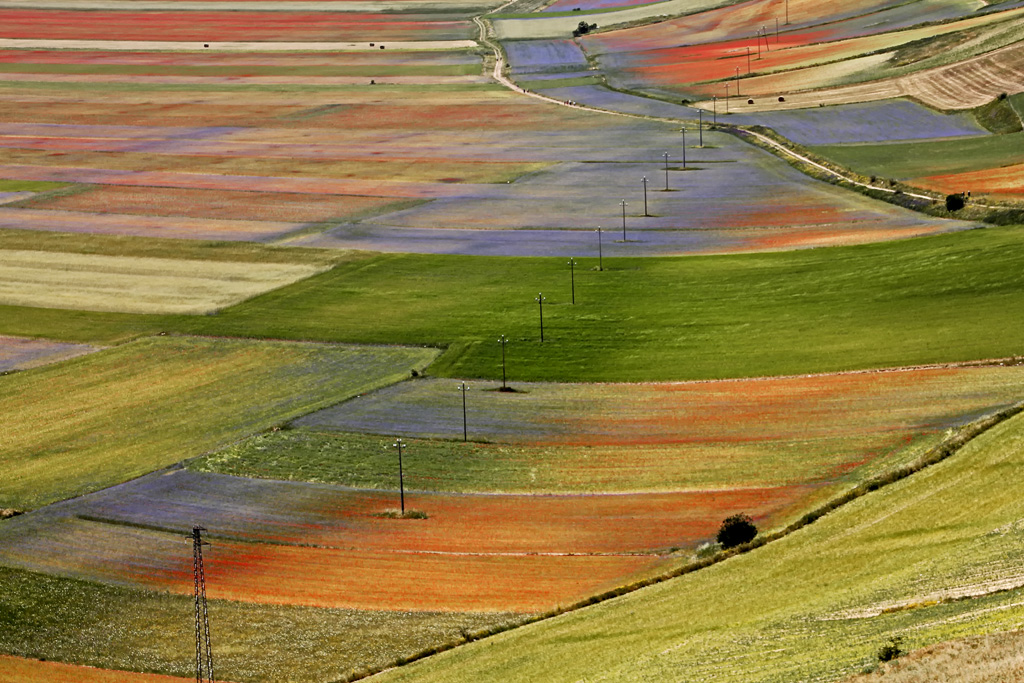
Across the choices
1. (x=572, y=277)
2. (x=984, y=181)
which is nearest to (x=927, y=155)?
(x=984, y=181)

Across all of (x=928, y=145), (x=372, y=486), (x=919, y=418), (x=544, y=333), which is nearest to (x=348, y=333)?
(x=544, y=333)

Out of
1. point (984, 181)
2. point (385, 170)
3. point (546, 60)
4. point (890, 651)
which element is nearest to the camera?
point (890, 651)

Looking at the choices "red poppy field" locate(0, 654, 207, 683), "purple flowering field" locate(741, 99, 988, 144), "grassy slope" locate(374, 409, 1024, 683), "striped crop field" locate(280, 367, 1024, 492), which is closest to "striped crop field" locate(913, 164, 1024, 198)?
"purple flowering field" locate(741, 99, 988, 144)

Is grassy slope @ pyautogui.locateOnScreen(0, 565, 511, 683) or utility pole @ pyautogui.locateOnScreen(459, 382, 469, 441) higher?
utility pole @ pyautogui.locateOnScreen(459, 382, 469, 441)

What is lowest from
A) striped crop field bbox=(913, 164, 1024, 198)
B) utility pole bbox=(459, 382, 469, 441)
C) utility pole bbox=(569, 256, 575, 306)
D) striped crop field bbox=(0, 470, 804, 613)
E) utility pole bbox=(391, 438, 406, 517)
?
striped crop field bbox=(0, 470, 804, 613)

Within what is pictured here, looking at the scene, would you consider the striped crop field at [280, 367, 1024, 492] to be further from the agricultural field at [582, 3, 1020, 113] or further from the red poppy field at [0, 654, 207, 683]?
the agricultural field at [582, 3, 1020, 113]

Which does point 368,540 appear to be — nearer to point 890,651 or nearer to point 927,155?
point 890,651

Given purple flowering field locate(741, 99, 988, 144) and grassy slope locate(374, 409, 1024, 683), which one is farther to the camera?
purple flowering field locate(741, 99, 988, 144)

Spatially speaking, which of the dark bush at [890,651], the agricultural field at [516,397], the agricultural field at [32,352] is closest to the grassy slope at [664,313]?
the agricultural field at [516,397]
